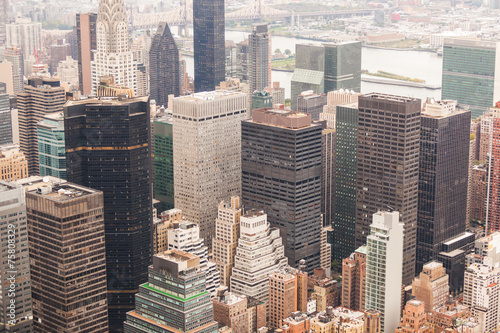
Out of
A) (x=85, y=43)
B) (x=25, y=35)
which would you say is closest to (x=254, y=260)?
(x=85, y=43)

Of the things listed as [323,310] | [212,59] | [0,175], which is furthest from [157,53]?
[323,310]

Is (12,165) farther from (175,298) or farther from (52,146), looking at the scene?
(175,298)

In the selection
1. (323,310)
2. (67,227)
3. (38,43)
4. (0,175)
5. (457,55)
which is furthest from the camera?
(38,43)

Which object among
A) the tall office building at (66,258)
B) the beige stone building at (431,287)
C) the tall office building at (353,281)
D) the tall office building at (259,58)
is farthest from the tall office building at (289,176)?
the tall office building at (259,58)

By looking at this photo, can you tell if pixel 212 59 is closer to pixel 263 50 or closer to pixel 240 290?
pixel 263 50

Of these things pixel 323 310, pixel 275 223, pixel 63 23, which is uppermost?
pixel 63 23

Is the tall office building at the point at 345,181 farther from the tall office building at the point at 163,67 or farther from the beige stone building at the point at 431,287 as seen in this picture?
the tall office building at the point at 163,67
